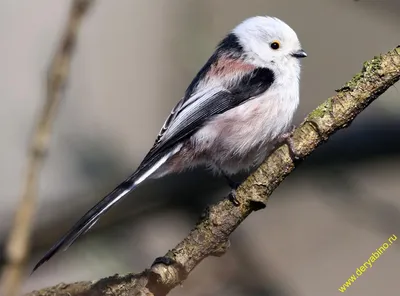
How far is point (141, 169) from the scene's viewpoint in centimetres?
246

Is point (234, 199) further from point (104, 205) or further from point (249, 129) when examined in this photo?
point (249, 129)

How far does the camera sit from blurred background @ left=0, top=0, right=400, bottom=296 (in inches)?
→ 108

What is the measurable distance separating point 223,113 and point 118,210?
0.62 metres

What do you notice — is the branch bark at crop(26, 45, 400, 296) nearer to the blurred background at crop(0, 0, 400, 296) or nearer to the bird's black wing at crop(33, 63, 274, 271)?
the blurred background at crop(0, 0, 400, 296)

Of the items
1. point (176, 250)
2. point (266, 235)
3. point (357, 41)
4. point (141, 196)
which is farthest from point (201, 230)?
point (357, 41)

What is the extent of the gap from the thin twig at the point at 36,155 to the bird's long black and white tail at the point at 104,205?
876mm

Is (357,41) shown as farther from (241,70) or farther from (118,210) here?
(118,210)

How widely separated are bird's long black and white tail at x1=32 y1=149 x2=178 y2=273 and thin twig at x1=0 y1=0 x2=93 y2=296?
34.5 inches

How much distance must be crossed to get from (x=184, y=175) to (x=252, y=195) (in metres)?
1.30

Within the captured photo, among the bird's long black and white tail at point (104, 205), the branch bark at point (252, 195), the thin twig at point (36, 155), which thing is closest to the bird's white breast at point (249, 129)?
the bird's long black and white tail at point (104, 205)

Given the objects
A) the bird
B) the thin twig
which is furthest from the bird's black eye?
the thin twig

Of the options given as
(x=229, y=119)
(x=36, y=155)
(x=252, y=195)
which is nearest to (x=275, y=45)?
(x=229, y=119)

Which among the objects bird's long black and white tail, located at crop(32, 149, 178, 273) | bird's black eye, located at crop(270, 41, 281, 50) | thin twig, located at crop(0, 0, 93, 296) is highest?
bird's black eye, located at crop(270, 41, 281, 50)

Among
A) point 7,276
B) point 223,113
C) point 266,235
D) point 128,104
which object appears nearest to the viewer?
point 7,276
